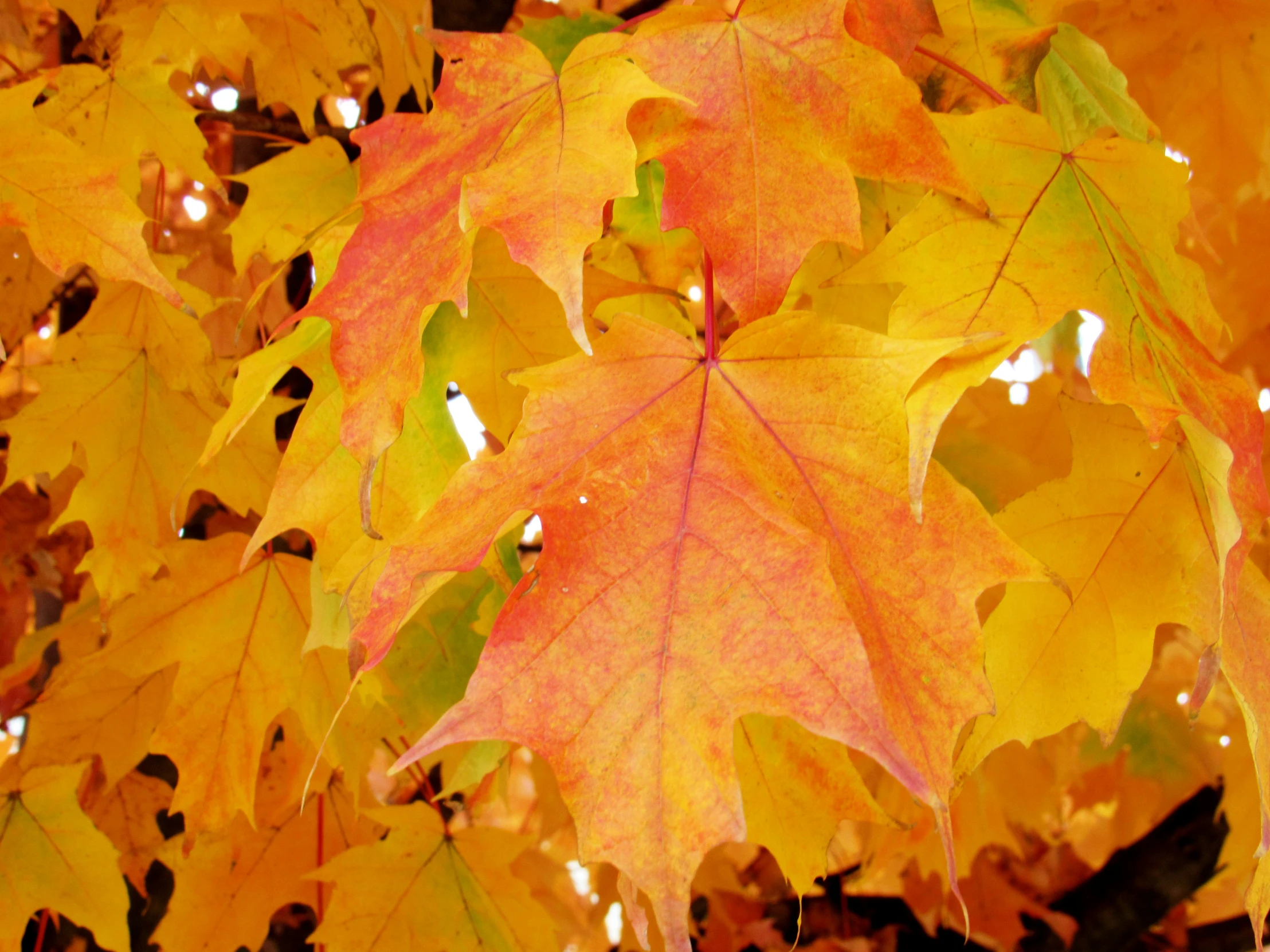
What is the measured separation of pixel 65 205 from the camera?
1.83ft

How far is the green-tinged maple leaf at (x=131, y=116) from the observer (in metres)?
0.81

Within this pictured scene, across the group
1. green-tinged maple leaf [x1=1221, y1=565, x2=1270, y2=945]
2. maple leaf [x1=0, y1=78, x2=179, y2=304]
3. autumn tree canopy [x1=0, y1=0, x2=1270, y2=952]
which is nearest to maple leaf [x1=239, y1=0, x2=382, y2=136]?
autumn tree canopy [x1=0, y1=0, x2=1270, y2=952]

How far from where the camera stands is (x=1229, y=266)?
3.79 feet

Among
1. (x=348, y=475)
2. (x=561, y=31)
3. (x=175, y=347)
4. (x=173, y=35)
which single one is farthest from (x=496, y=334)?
(x=173, y=35)

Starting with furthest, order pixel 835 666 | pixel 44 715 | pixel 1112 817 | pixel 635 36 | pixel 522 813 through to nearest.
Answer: pixel 522 813 < pixel 1112 817 < pixel 44 715 < pixel 635 36 < pixel 835 666

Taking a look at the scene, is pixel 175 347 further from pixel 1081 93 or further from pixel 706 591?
pixel 1081 93

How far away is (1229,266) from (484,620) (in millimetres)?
974

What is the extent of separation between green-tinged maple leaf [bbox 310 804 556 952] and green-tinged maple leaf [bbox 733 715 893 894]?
0.96 feet

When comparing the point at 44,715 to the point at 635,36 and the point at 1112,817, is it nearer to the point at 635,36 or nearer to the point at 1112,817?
the point at 635,36

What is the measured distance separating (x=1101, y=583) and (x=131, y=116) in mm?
798

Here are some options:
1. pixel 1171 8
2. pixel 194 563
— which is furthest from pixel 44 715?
pixel 1171 8

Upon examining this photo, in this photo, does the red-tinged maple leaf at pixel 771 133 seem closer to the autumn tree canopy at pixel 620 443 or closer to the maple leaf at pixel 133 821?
the autumn tree canopy at pixel 620 443

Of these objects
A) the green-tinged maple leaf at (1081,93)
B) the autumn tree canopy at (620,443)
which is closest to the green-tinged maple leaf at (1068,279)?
the autumn tree canopy at (620,443)

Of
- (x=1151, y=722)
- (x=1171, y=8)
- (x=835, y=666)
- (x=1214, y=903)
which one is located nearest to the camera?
(x=835, y=666)
